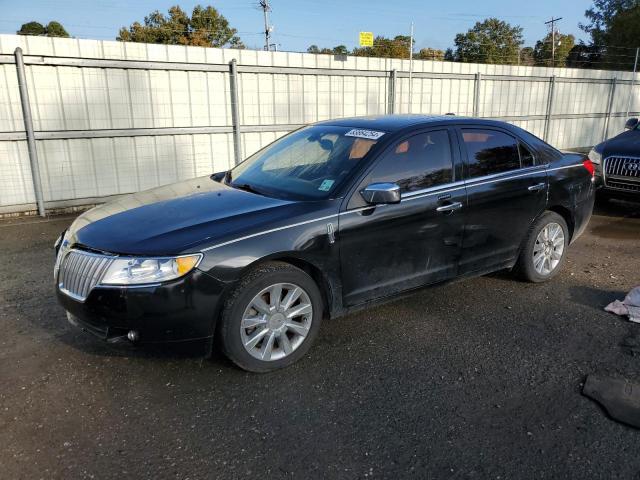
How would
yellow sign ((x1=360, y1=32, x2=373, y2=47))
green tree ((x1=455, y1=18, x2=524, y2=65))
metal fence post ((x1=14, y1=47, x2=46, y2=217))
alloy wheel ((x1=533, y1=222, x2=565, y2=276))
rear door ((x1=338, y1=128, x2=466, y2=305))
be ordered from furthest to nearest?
green tree ((x1=455, y1=18, x2=524, y2=65)) → yellow sign ((x1=360, y1=32, x2=373, y2=47)) → metal fence post ((x1=14, y1=47, x2=46, y2=217)) → alloy wheel ((x1=533, y1=222, x2=565, y2=276)) → rear door ((x1=338, y1=128, x2=466, y2=305))

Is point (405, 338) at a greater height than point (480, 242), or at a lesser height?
lesser

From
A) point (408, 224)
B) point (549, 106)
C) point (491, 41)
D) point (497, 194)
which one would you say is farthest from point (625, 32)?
point (408, 224)

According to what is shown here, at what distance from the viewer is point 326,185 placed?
3.75 metres

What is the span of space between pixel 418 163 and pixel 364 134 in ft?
1.57

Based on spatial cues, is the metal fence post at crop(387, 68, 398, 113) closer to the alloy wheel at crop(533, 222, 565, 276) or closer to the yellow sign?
the yellow sign

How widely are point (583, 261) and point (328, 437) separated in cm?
441

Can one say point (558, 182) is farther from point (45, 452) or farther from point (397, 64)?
point (397, 64)

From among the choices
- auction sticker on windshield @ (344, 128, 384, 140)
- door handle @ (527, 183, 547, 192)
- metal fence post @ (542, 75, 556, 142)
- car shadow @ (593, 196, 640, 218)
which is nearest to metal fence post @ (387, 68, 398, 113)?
car shadow @ (593, 196, 640, 218)

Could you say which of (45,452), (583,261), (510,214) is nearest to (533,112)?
(583,261)

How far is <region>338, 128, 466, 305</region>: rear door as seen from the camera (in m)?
3.68

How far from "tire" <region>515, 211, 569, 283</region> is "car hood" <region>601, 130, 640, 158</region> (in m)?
3.48

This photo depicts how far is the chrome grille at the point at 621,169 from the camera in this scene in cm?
760

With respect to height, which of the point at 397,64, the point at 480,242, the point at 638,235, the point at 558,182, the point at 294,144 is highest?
the point at 397,64

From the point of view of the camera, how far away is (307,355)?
371cm
